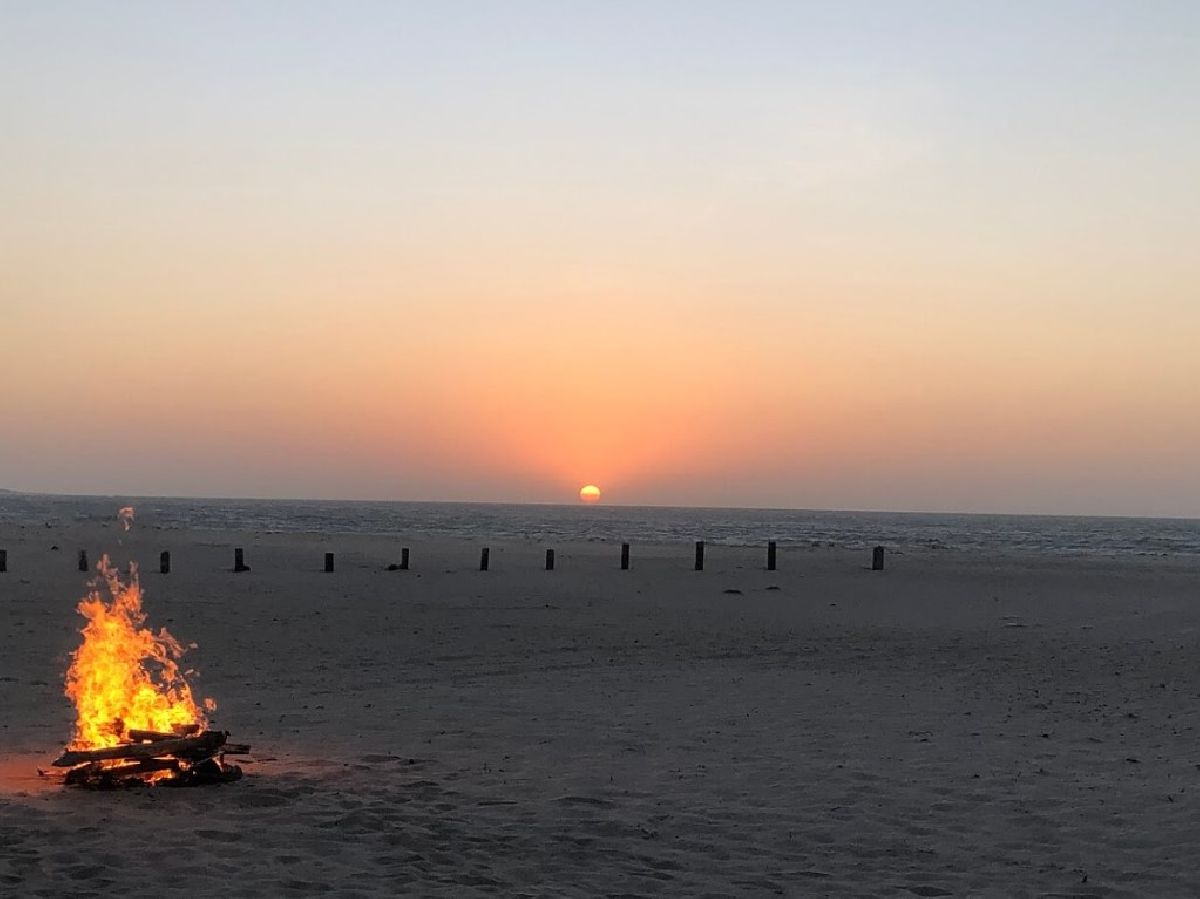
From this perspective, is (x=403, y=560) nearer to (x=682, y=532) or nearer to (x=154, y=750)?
(x=154, y=750)

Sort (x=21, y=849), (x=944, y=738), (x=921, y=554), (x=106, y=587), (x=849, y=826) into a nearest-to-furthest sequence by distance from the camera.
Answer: (x=21, y=849) → (x=849, y=826) → (x=944, y=738) → (x=106, y=587) → (x=921, y=554)

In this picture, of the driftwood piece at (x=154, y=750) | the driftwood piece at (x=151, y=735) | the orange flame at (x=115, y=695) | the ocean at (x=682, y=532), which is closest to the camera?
the driftwood piece at (x=154, y=750)

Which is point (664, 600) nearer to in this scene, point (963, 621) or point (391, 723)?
point (963, 621)

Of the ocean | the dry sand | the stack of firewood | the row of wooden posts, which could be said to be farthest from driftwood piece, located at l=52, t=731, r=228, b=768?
the ocean

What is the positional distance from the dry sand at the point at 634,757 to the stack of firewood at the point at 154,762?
223 mm

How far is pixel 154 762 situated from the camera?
930cm

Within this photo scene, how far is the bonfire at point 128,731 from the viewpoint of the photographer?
918 cm

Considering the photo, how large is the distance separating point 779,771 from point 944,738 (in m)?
2.57

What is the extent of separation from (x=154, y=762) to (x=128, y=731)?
398 mm

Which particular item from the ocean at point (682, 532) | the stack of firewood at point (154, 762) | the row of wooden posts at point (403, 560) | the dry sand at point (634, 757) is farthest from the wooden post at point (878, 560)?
the stack of firewood at point (154, 762)

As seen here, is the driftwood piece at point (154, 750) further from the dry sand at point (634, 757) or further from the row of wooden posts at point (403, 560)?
the row of wooden posts at point (403, 560)

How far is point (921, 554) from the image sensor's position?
2185 inches

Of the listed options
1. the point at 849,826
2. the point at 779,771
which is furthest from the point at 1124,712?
the point at 849,826

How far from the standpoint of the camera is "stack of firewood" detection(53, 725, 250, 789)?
9117 mm
